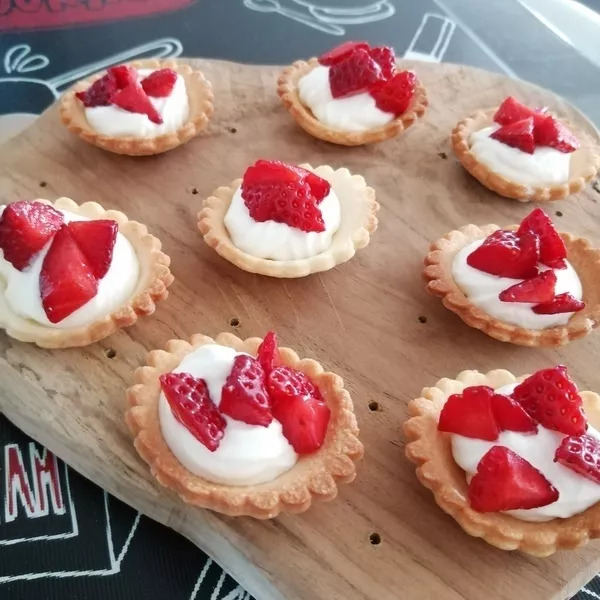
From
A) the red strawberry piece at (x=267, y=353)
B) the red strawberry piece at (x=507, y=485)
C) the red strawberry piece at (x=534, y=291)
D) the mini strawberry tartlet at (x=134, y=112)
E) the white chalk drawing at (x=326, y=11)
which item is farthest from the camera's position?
the white chalk drawing at (x=326, y=11)

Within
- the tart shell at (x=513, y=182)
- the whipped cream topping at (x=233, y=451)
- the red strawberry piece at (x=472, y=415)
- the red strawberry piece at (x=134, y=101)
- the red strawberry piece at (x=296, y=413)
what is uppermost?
the tart shell at (x=513, y=182)

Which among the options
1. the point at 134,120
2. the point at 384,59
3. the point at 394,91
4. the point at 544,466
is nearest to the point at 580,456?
the point at 544,466

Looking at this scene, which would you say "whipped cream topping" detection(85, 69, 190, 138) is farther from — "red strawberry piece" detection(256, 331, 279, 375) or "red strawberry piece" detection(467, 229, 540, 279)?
"red strawberry piece" detection(467, 229, 540, 279)

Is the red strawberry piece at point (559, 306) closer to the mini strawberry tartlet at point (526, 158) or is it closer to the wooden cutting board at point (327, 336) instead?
the wooden cutting board at point (327, 336)

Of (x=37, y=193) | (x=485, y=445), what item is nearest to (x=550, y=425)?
(x=485, y=445)

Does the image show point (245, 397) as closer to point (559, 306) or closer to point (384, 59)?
point (559, 306)

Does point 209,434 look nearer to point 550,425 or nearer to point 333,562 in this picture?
point 333,562

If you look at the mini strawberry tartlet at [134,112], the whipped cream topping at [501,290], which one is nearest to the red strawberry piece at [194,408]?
the whipped cream topping at [501,290]

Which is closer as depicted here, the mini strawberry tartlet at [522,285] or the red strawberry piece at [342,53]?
the mini strawberry tartlet at [522,285]
